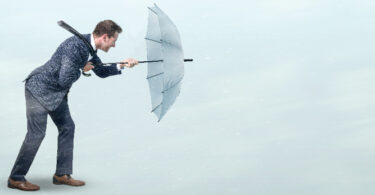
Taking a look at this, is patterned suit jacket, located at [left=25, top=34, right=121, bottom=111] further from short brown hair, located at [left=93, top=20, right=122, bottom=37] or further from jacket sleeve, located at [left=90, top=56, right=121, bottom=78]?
jacket sleeve, located at [left=90, top=56, right=121, bottom=78]

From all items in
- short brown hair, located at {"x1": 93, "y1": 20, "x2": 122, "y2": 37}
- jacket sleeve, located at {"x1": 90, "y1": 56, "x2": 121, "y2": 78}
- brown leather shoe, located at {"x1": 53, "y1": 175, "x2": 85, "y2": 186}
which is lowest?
brown leather shoe, located at {"x1": 53, "y1": 175, "x2": 85, "y2": 186}

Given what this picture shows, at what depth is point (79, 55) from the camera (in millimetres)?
7484

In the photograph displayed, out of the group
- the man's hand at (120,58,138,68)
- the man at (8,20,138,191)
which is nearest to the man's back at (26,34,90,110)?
the man at (8,20,138,191)

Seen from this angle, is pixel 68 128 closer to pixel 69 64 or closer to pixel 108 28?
pixel 69 64

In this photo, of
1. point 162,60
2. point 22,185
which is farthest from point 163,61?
point 22,185

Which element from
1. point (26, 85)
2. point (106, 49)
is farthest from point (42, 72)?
point (106, 49)

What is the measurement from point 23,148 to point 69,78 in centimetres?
110

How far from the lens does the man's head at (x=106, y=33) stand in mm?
7559

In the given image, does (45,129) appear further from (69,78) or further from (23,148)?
(69,78)

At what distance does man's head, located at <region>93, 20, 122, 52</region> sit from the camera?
298 inches

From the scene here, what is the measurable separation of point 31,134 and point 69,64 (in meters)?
1.02

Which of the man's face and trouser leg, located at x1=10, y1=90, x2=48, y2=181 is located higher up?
the man's face

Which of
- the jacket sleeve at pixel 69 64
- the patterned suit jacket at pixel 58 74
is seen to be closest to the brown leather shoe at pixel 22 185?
the patterned suit jacket at pixel 58 74

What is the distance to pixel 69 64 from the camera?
24.3 feet
